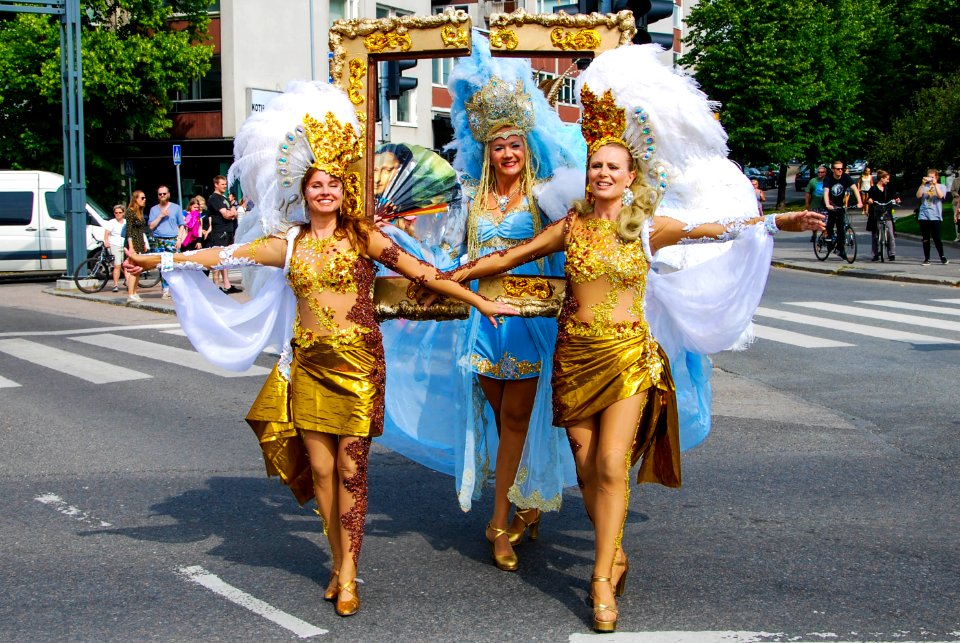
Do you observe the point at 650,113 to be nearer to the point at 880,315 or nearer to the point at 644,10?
the point at 644,10

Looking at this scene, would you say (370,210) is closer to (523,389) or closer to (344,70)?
(344,70)

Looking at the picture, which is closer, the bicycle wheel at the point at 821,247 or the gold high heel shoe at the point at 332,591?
the gold high heel shoe at the point at 332,591

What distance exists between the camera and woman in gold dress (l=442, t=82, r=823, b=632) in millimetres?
4363

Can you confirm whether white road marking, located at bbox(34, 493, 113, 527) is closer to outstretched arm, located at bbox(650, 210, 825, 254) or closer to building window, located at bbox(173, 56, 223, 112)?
outstretched arm, located at bbox(650, 210, 825, 254)

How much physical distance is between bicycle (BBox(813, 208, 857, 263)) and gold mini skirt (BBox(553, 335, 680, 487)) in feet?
59.2

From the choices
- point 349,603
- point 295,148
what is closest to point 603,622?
point 349,603

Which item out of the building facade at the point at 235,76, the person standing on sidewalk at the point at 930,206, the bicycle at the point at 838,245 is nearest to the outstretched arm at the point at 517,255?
the person standing on sidewalk at the point at 930,206

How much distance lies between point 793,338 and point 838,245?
10.4 metres

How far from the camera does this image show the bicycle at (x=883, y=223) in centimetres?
2056

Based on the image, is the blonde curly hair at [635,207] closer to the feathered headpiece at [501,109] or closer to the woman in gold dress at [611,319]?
the woman in gold dress at [611,319]

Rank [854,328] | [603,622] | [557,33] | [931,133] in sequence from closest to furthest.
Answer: [603,622] < [557,33] < [854,328] < [931,133]

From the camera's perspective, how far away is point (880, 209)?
67.9 feet

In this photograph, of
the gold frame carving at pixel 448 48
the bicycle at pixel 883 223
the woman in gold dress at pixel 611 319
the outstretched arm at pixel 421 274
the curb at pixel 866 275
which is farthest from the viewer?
the bicycle at pixel 883 223

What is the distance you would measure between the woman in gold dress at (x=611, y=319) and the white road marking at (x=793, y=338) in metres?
7.78
